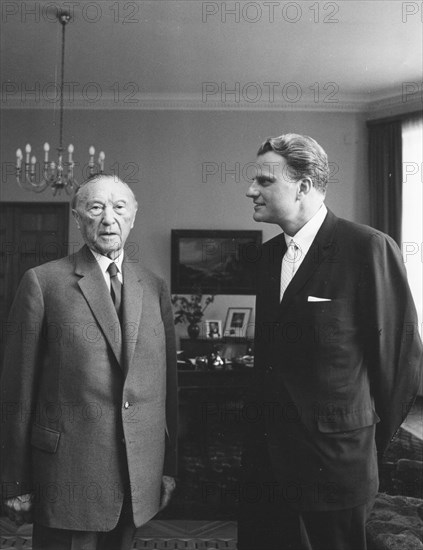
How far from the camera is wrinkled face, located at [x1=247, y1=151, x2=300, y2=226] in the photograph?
6.12 feet

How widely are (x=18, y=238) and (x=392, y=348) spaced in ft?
19.4

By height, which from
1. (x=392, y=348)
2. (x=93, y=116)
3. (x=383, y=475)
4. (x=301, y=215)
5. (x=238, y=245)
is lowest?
(x=383, y=475)

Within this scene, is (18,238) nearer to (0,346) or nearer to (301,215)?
(0,346)

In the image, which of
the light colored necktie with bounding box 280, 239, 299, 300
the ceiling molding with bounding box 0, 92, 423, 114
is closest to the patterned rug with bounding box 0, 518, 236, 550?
the light colored necktie with bounding box 280, 239, 299, 300

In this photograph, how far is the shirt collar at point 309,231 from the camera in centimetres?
188

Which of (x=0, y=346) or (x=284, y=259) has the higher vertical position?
(x=284, y=259)

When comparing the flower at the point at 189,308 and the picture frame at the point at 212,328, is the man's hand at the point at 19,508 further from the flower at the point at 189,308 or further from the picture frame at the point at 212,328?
the picture frame at the point at 212,328

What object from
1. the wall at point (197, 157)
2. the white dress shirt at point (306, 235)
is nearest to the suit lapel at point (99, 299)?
the white dress shirt at point (306, 235)

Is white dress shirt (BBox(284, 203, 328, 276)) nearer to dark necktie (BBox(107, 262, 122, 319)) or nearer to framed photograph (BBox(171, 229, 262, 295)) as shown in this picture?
dark necktie (BBox(107, 262, 122, 319))

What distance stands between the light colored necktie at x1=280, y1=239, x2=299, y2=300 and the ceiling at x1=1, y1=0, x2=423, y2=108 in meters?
3.24

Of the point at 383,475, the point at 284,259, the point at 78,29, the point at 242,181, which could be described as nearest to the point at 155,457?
the point at 284,259

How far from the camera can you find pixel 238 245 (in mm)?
6820

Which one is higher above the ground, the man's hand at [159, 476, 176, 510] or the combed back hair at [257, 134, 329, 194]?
the combed back hair at [257, 134, 329, 194]

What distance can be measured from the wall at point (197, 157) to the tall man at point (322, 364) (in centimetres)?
499
